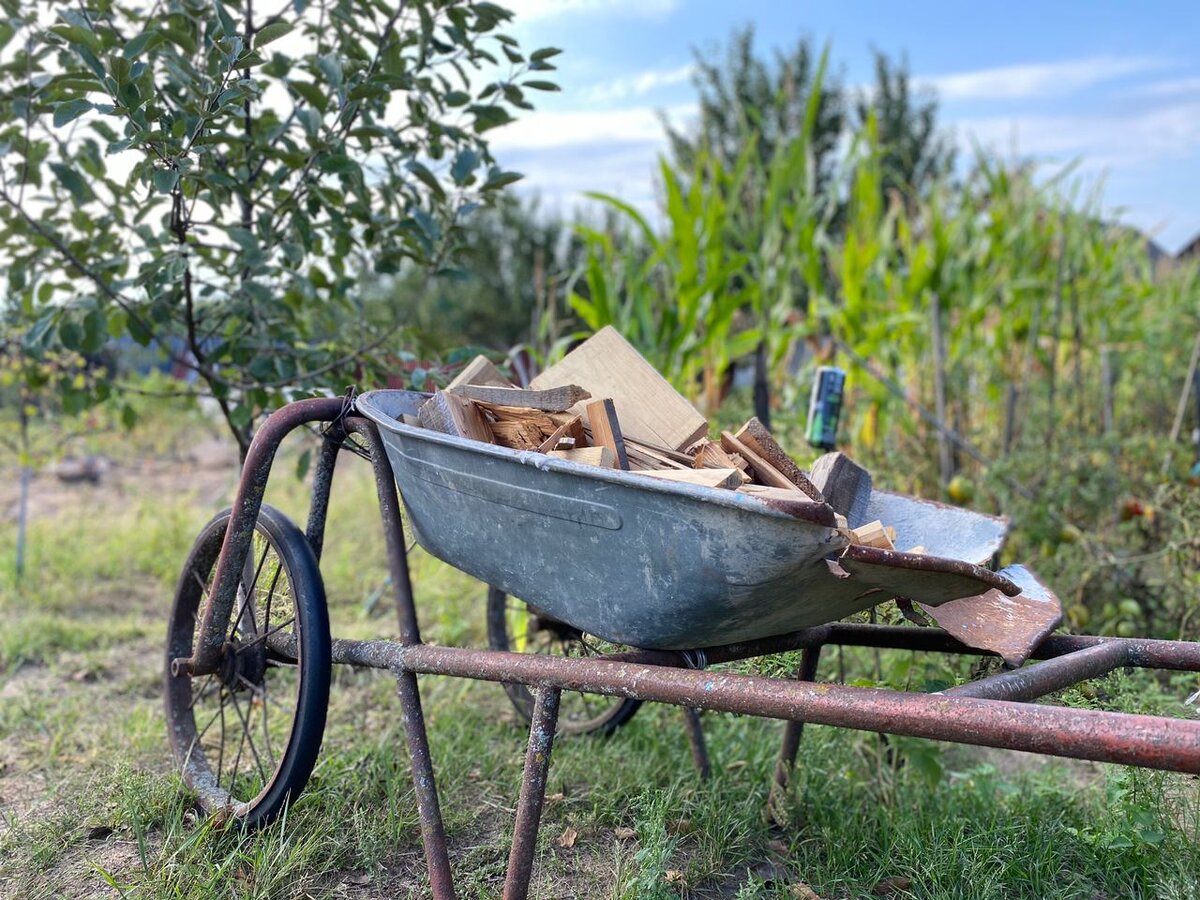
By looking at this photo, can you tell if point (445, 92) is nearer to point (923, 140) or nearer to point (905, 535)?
point (905, 535)

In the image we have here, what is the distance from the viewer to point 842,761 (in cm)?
266

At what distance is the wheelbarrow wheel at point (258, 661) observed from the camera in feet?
6.55


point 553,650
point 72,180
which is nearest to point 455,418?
point 553,650

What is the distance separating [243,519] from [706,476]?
1.10 m

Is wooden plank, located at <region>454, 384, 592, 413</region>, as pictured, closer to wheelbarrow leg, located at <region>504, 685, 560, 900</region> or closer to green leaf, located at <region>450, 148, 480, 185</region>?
wheelbarrow leg, located at <region>504, 685, 560, 900</region>

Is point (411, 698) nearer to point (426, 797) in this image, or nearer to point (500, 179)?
point (426, 797)

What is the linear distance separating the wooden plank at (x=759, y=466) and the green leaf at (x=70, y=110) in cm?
153

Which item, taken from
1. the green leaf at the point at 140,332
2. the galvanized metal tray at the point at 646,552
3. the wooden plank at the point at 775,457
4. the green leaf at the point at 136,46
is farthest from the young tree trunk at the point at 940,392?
the green leaf at the point at 136,46

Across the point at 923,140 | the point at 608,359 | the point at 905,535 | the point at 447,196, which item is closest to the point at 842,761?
the point at 905,535

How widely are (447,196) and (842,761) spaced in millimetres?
1942

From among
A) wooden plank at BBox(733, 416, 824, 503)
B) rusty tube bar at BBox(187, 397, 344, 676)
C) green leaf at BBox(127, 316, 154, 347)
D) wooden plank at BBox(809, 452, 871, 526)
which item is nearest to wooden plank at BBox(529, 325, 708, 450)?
wooden plank at BBox(733, 416, 824, 503)

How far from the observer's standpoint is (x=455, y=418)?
179cm

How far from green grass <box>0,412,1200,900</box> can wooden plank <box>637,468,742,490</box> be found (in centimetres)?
56

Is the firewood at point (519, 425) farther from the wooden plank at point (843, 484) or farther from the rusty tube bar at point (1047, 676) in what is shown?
the rusty tube bar at point (1047, 676)
